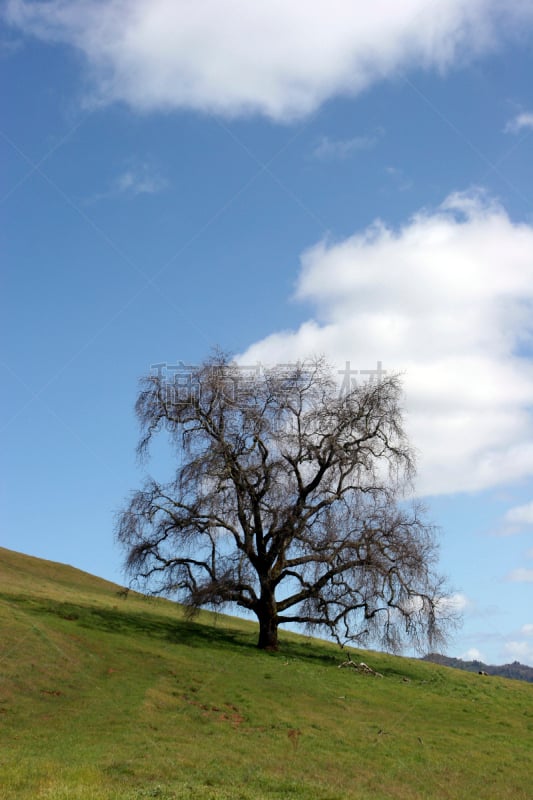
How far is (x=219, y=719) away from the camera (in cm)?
2319

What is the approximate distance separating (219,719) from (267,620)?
1261 centimetres

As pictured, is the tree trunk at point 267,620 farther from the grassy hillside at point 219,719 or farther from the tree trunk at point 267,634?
the grassy hillside at point 219,719

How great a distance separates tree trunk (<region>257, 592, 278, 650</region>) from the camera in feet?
117

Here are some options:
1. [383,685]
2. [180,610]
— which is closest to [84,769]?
[383,685]

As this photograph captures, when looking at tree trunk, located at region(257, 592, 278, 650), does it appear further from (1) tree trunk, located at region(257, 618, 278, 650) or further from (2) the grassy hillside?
(2) the grassy hillside

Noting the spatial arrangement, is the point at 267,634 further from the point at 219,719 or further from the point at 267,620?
the point at 219,719

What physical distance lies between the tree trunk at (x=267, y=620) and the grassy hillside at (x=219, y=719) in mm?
1367

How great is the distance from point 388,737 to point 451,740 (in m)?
2.57

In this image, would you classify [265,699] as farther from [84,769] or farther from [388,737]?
[84,769]

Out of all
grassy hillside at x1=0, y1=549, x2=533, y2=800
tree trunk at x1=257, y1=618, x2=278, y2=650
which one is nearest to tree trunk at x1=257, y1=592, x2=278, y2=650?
tree trunk at x1=257, y1=618, x2=278, y2=650

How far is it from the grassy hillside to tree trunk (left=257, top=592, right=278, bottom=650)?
1367 mm

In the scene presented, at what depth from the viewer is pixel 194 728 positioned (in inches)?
853

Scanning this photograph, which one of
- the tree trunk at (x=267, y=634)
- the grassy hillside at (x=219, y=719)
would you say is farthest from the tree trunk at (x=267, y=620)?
the grassy hillside at (x=219, y=719)

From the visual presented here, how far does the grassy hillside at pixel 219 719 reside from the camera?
1591cm
